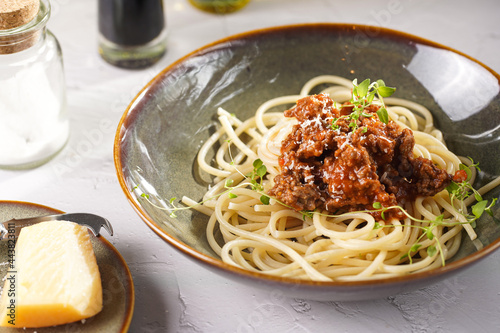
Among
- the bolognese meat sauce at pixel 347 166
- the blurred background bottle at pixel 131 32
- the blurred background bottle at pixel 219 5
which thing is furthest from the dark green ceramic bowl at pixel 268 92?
the blurred background bottle at pixel 219 5

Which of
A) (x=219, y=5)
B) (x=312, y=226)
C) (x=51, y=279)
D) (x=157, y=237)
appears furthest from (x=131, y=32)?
(x=51, y=279)

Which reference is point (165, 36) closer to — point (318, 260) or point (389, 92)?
point (389, 92)

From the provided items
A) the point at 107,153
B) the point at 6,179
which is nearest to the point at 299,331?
the point at 107,153

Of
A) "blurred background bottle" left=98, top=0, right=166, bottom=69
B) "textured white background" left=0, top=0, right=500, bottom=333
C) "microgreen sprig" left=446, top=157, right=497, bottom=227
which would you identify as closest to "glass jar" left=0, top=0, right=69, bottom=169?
"textured white background" left=0, top=0, right=500, bottom=333

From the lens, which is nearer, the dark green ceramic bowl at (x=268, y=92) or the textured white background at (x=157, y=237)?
the textured white background at (x=157, y=237)

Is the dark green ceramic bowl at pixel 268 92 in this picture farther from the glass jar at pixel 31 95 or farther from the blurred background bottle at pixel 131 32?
the blurred background bottle at pixel 131 32
